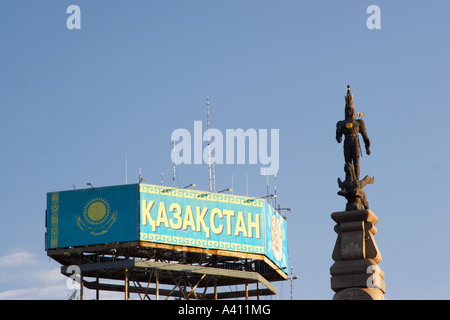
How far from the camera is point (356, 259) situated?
42.5m

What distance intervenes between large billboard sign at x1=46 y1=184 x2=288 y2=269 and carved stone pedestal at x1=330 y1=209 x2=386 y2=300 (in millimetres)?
37663

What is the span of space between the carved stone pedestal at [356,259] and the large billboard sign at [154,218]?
3766 cm

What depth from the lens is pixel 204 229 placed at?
8212cm

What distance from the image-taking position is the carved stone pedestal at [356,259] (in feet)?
137

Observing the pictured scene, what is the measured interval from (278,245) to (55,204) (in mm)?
20235

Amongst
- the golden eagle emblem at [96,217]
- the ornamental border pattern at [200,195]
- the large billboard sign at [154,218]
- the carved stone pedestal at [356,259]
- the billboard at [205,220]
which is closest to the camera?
the carved stone pedestal at [356,259]

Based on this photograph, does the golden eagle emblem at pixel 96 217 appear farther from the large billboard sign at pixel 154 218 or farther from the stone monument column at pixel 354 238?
the stone monument column at pixel 354 238

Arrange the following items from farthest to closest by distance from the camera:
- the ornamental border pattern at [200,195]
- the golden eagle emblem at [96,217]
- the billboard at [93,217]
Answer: the ornamental border pattern at [200,195] < the golden eagle emblem at [96,217] < the billboard at [93,217]

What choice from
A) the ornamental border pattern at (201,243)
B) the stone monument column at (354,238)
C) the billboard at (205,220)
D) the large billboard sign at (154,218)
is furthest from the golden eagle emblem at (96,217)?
the stone monument column at (354,238)

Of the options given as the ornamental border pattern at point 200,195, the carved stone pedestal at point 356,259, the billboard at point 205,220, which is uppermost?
the ornamental border pattern at point 200,195
